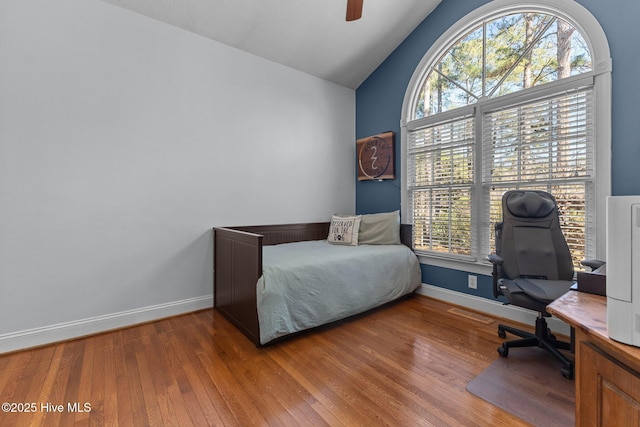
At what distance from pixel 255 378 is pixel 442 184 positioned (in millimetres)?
2556

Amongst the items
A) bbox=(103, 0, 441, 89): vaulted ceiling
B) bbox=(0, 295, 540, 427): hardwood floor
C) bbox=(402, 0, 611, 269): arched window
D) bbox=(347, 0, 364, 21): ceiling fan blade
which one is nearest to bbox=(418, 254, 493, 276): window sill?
bbox=(402, 0, 611, 269): arched window

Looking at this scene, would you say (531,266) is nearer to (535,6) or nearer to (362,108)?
(535,6)

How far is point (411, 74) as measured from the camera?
10.8ft

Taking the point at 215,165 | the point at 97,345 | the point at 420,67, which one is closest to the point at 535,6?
the point at 420,67

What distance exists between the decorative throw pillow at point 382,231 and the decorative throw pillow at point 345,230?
0.10m

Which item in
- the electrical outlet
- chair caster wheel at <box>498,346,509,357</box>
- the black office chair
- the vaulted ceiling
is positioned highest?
the vaulted ceiling

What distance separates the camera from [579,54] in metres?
2.18

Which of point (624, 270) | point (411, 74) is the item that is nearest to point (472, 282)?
point (624, 270)

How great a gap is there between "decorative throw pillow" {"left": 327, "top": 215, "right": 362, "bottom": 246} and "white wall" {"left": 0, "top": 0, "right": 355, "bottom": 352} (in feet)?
2.19

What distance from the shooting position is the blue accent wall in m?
1.92

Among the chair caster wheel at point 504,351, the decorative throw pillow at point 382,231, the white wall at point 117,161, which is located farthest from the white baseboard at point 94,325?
the chair caster wheel at point 504,351

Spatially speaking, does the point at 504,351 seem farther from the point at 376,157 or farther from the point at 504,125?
the point at 376,157

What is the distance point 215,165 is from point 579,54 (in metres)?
3.26

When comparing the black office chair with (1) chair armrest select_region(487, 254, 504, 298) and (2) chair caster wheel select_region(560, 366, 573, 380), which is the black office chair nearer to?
(1) chair armrest select_region(487, 254, 504, 298)
